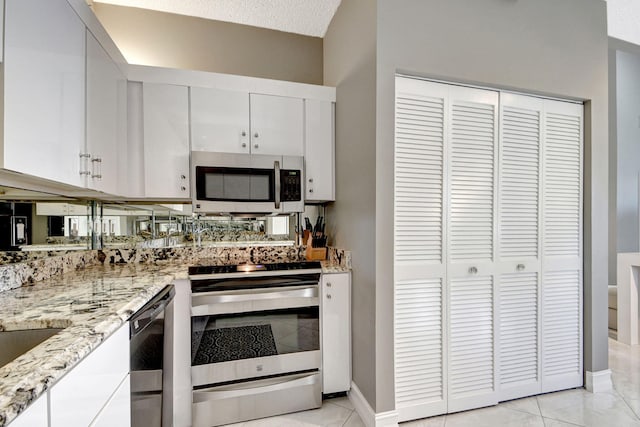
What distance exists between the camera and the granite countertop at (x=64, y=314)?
592mm

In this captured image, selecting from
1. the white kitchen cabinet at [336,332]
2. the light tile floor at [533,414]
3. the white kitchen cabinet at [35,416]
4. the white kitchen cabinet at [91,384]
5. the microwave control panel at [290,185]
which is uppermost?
the microwave control panel at [290,185]

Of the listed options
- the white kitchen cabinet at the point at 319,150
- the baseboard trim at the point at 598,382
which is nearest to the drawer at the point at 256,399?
the white kitchen cabinet at the point at 319,150

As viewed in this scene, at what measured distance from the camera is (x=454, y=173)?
183 centimetres

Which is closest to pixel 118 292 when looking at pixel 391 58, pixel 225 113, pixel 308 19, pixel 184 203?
pixel 184 203

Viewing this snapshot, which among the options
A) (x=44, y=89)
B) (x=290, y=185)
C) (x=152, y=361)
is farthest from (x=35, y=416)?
(x=290, y=185)

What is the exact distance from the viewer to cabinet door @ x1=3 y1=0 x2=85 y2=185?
3.20 ft

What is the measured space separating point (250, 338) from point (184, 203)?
3.72 ft

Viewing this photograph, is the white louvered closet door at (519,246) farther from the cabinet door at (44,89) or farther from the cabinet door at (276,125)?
the cabinet door at (44,89)

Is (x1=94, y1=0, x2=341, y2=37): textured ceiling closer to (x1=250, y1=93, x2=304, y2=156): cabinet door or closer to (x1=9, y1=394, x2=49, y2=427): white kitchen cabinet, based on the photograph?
(x1=250, y1=93, x2=304, y2=156): cabinet door

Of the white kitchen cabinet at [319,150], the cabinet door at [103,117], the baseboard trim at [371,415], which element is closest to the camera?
the cabinet door at [103,117]

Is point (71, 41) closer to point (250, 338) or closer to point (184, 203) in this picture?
point (184, 203)

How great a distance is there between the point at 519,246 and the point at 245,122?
2.07m

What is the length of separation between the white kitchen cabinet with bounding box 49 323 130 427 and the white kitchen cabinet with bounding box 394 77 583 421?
135 centimetres

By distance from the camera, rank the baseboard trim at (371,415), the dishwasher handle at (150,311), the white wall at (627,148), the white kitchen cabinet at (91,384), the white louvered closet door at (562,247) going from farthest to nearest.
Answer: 1. the white wall at (627,148)
2. the white louvered closet door at (562,247)
3. the baseboard trim at (371,415)
4. the dishwasher handle at (150,311)
5. the white kitchen cabinet at (91,384)
